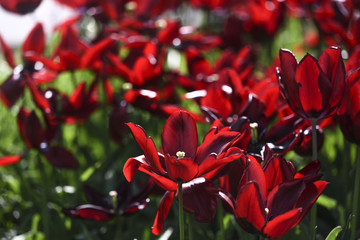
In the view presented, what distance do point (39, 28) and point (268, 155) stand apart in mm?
736

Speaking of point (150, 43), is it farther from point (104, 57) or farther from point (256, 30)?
point (256, 30)

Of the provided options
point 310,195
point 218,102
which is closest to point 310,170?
point 310,195

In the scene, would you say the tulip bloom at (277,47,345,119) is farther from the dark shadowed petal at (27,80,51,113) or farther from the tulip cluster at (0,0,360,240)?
the dark shadowed petal at (27,80,51,113)

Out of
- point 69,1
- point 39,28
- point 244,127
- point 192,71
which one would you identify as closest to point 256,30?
point 192,71

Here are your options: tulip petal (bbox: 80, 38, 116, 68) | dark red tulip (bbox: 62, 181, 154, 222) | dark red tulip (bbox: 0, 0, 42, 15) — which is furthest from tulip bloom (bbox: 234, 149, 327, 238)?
dark red tulip (bbox: 0, 0, 42, 15)

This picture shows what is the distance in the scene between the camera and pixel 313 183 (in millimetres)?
655

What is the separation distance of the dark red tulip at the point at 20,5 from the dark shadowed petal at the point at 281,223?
86 cm

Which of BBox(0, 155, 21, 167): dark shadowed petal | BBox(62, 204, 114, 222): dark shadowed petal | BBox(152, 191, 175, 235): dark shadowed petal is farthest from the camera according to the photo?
BBox(0, 155, 21, 167): dark shadowed petal

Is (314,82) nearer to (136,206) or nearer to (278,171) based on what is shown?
(278,171)

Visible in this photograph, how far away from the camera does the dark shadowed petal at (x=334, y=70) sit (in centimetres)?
71

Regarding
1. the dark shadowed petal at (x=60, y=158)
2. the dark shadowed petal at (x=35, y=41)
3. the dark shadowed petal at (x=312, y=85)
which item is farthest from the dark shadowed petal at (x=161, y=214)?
the dark shadowed petal at (x=35, y=41)

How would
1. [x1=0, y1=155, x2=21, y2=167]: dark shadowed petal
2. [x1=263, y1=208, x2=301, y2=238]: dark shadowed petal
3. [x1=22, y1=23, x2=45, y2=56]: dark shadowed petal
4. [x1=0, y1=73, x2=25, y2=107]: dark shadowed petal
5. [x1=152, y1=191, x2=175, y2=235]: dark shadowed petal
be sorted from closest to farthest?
[x1=263, y1=208, x2=301, y2=238]: dark shadowed petal < [x1=152, y1=191, x2=175, y2=235]: dark shadowed petal < [x1=0, y1=155, x2=21, y2=167]: dark shadowed petal < [x1=0, y1=73, x2=25, y2=107]: dark shadowed petal < [x1=22, y1=23, x2=45, y2=56]: dark shadowed petal

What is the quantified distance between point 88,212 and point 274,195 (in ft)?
0.95

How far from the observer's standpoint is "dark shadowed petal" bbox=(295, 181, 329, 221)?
0.65 metres
